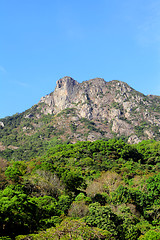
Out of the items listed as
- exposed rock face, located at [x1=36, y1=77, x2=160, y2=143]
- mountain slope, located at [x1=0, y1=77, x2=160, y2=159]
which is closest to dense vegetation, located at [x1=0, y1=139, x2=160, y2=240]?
mountain slope, located at [x1=0, y1=77, x2=160, y2=159]

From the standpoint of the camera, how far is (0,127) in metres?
A: 145

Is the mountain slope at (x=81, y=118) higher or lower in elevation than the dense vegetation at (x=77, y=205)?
higher

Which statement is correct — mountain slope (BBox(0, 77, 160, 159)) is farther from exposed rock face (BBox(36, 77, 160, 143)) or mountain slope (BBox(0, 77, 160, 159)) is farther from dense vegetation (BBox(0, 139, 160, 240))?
dense vegetation (BBox(0, 139, 160, 240))

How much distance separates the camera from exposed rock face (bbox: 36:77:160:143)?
5007 inches

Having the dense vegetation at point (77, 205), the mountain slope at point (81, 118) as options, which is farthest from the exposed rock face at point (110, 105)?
the dense vegetation at point (77, 205)

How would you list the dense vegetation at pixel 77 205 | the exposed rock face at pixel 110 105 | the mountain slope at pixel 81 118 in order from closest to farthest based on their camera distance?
the dense vegetation at pixel 77 205, the mountain slope at pixel 81 118, the exposed rock face at pixel 110 105

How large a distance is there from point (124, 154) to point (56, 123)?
234 feet

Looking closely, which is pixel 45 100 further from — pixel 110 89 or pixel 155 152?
pixel 155 152

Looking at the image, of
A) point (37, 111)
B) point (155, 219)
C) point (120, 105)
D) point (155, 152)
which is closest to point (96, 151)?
point (155, 152)

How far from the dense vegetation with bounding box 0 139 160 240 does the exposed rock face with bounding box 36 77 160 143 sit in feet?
233

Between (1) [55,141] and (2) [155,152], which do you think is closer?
(2) [155,152]

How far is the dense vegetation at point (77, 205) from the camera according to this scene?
61.0 feet

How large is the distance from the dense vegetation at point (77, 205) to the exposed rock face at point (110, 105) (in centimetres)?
7115

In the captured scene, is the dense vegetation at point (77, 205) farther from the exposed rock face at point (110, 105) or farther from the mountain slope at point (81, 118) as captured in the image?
the exposed rock face at point (110, 105)
